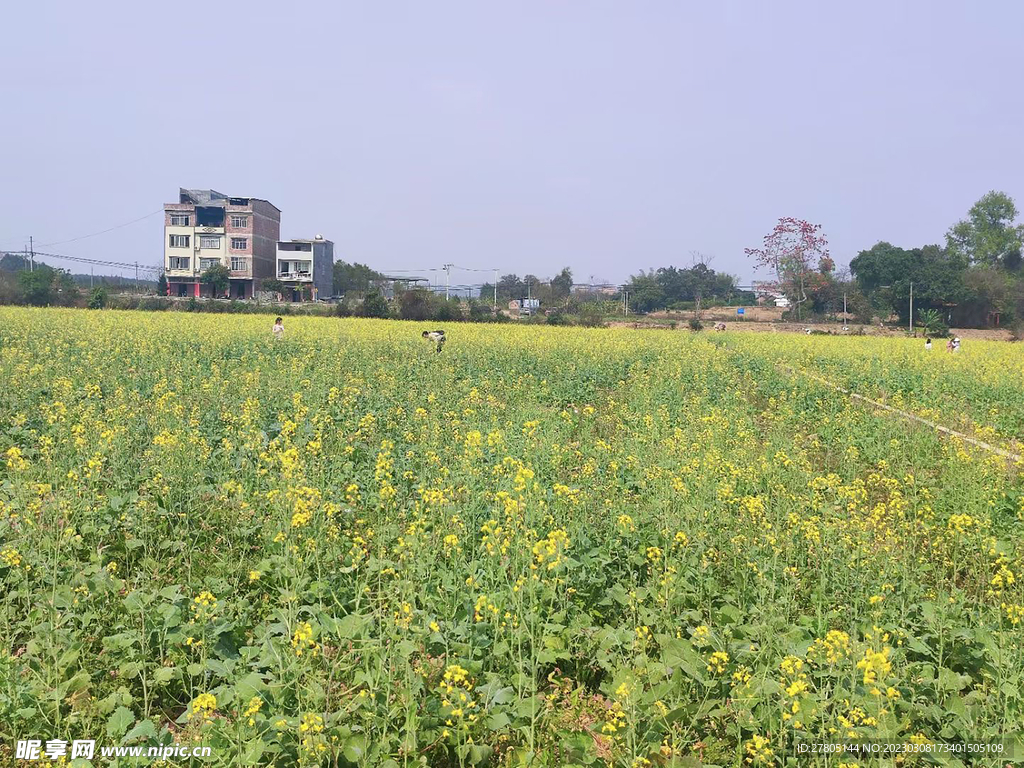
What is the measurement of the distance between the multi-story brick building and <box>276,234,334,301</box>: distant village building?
2.59 meters

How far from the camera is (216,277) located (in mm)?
60250

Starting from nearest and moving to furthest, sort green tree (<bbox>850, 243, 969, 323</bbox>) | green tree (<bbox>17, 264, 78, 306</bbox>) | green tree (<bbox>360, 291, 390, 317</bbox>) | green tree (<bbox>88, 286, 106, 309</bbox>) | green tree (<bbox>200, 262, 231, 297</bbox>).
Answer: green tree (<bbox>360, 291, 390, 317</bbox>)
green tree (<bbox>88, 286, 106, 309</bbox>)
green tree (<bbox>17, 264, 78, 306</bbox>)
green tree (<bbox>850, 243, 969, 323</bbox>)
green tree (<bbox>200, 262, 231, 297</bbox>)

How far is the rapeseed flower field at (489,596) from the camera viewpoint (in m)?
3.10

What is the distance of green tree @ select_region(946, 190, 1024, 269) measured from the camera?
232 feet

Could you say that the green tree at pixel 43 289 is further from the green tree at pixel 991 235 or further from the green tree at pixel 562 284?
the green tree at pixel 991 235

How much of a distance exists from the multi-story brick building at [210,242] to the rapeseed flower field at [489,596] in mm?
59500

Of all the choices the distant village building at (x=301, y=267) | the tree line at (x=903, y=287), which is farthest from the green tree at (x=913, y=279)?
the distant village building at (x=301, y=267)

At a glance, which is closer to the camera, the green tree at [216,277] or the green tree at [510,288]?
the green tree at [216,277]

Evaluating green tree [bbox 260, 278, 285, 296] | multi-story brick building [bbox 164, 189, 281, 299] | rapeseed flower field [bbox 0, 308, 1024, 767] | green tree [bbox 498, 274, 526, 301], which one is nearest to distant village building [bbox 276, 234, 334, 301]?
green tree [bbox 260, 278, 285, 296]

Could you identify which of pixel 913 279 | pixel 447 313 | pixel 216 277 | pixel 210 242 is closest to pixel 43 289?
pixel 216 277

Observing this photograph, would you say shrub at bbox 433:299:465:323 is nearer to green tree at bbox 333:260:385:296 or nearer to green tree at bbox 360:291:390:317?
green tree at bbox 360:291:390:317

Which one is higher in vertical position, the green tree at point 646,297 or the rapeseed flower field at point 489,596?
the green tree at point 646,297

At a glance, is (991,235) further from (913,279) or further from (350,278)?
(350,278)

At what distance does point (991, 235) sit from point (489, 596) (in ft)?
282
